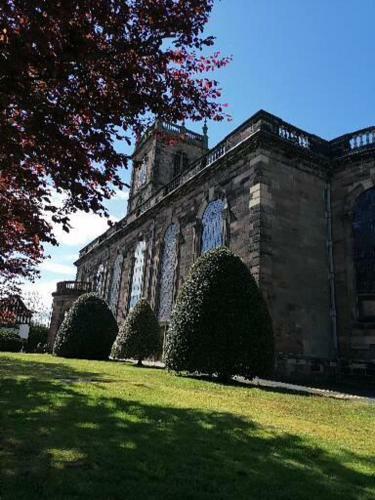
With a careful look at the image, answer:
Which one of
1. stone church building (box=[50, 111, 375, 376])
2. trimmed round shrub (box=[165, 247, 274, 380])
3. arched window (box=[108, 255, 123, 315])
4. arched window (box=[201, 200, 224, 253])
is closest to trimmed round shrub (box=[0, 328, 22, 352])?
arched window (box=[108, 255, 123, 315])

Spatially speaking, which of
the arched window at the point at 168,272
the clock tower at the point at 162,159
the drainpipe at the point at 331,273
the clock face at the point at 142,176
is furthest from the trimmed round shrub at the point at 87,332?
the clock face at the point at 142,176

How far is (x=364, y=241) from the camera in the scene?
1557 centimetres

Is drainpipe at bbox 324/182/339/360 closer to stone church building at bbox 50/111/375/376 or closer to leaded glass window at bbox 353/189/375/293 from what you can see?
stone church building at bbox 50/111/375/376

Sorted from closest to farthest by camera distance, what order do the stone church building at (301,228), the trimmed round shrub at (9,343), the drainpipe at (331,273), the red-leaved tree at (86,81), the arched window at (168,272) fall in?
the red-leaved tree at (86,81) → the stone church building at (301,228) → the drainpipe at (331,273) → the arched window at (168,272) → the trimmed round shrub at (9,343)

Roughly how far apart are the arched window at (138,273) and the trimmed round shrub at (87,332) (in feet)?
16.5

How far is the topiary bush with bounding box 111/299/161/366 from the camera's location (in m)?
17.8

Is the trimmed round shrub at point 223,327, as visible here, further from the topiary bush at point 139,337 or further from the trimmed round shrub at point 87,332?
the trimmed round shrub at point 87,332

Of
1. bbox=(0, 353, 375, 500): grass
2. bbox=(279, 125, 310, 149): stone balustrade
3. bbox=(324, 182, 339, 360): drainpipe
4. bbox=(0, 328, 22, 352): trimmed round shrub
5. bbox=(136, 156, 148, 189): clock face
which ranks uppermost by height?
bbox=(136, 156, 148, 189): clock face

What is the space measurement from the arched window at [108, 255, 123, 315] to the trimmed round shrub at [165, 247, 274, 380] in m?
19.1

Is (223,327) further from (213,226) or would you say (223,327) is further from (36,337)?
(36,337)

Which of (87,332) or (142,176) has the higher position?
(142,176)

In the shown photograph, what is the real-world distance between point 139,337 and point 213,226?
6004 mm

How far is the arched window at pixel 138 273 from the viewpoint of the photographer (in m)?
26.8

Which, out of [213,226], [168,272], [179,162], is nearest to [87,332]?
[168,272]
